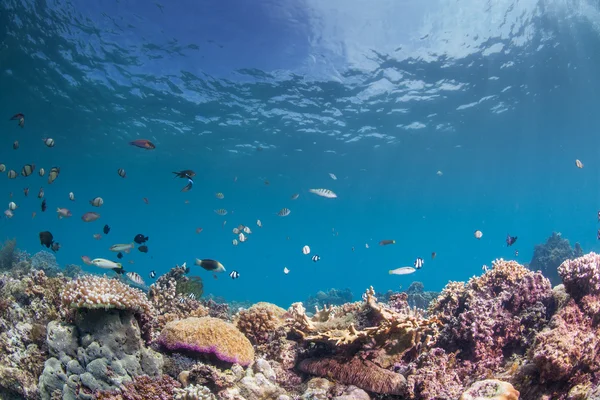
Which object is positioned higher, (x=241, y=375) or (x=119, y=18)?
(x=119, y=18)

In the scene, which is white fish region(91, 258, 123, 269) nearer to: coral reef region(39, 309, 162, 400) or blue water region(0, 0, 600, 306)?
coral reef region(39, 309, 162, 400)

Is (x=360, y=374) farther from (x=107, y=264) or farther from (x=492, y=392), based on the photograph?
(x=107, y=264)

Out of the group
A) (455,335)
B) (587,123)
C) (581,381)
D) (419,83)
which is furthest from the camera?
(587,123)

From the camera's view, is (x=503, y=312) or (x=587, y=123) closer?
(x=503, y=312)

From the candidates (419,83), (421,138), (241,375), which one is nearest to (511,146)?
(421,138)

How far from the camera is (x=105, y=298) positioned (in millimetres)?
4660

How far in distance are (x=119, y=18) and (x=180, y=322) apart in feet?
66.3

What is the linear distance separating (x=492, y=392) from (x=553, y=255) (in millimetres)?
22545

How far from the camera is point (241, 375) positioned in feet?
16.5

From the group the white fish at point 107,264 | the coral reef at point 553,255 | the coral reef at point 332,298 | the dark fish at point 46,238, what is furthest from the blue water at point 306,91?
the coral reef at point 332,298

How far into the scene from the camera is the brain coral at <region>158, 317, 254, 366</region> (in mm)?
5371

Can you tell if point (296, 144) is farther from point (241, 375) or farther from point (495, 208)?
point (495, 208)

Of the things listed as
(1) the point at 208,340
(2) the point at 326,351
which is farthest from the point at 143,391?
(2) the point at 326,351

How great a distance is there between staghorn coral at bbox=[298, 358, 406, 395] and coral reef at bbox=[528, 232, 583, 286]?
67.4ft
